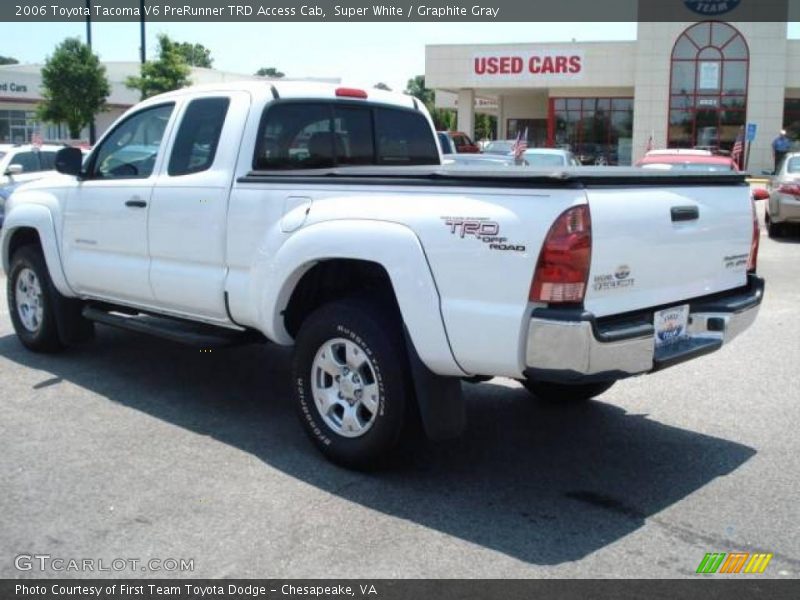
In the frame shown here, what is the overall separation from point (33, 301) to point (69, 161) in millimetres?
1352

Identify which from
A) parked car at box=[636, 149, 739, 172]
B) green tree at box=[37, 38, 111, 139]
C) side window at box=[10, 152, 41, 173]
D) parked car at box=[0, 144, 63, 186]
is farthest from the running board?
green tree at box=[37, 38, 111, 139]

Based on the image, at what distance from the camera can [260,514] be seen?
14.4 feet

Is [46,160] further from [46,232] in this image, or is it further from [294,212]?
[294,212]

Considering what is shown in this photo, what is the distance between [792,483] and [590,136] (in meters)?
37.4

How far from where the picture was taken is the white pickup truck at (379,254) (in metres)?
4.12

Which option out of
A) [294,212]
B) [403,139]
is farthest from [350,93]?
[294,212]

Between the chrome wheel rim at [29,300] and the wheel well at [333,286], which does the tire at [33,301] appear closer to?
the chrome wheel rim at [29,300]

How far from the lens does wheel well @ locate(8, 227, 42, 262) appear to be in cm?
755

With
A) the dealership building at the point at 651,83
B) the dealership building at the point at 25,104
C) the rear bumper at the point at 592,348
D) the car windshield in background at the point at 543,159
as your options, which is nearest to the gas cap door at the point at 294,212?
the rear bumper at the point at 592,348

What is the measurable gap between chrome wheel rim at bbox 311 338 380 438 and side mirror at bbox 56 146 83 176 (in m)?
3.01

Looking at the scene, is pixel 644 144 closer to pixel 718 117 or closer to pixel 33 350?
pixel 718 117

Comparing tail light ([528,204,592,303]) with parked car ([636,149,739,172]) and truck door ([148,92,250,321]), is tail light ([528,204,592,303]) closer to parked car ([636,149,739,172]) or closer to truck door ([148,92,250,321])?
truck door ([148,92,250,321])

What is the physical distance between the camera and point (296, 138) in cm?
593

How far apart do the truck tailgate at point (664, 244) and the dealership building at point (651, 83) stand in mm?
32653
